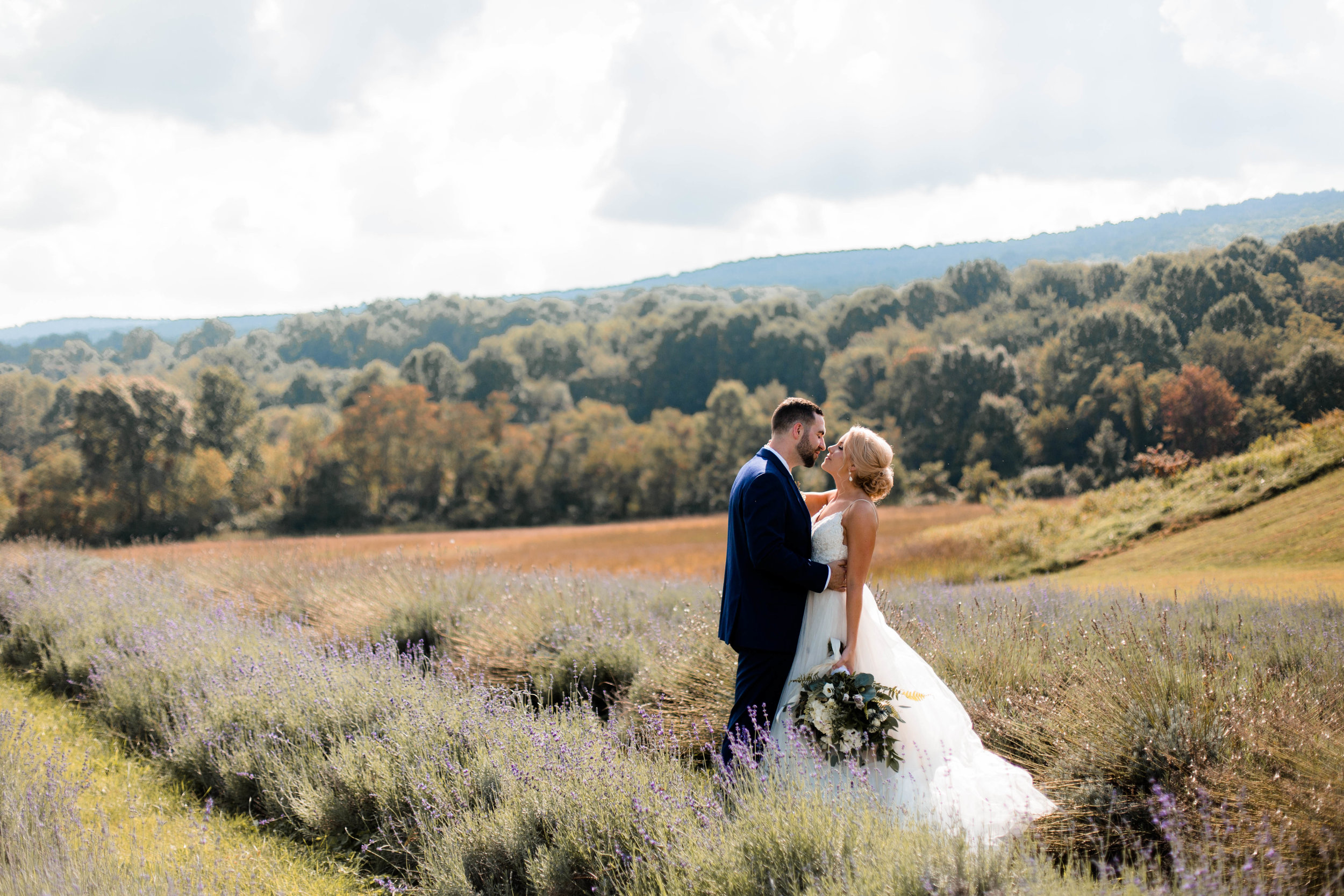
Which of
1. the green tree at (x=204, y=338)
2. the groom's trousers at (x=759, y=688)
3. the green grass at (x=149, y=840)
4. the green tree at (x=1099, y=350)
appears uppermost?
the green tree at (x=204, y=338)

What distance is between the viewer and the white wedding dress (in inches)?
140

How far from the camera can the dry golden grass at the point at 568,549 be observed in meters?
13.7

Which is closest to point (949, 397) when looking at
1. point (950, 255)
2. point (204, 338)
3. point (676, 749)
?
point (676, 749)

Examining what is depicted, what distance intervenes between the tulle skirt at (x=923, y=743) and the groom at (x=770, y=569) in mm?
109

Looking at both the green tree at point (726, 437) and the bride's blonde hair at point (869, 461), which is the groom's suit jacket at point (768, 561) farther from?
the green tree at point (726, 437)

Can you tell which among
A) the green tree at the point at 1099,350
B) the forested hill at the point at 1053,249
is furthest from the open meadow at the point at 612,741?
the green tree at the point at 1099,350

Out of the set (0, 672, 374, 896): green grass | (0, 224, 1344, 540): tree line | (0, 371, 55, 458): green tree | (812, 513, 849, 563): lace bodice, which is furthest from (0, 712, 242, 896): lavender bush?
(0, 371, 55, 458): green tree

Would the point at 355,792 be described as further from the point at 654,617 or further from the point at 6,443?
the point at 6,443

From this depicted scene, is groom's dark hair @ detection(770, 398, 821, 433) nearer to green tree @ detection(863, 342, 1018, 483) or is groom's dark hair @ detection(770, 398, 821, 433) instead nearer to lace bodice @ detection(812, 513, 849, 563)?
lace bodice @ detection(812, 513, 849, 563)

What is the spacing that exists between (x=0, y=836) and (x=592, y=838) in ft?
9.66

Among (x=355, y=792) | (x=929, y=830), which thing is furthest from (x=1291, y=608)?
(x=355, y=792)

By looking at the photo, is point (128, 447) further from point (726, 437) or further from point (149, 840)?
point (149, 840)

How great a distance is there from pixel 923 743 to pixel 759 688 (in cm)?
88

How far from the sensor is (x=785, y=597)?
4199mm
